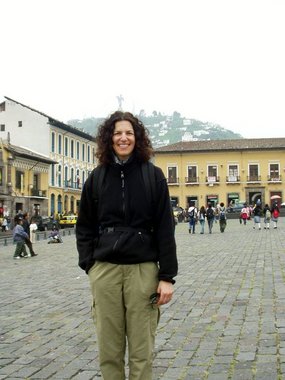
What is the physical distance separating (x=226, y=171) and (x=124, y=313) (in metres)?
62.8

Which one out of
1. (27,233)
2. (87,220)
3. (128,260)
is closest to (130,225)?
(128,260)

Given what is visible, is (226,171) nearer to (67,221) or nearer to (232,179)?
(232,179)

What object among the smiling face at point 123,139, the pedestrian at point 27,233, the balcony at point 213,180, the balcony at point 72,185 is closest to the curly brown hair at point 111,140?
the smiling face at point 123,139

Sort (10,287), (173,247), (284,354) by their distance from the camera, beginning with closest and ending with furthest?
(173,247)
(284,354)
(10,287)

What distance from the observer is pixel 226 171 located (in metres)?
65.0

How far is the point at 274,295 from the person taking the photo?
7793mm

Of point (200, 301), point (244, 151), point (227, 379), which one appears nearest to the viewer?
point (227, 379)

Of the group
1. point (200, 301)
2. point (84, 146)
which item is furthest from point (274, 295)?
point (84, 146)

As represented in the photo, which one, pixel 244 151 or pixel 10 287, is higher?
pixel 244 151

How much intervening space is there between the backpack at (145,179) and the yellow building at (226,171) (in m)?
60.9

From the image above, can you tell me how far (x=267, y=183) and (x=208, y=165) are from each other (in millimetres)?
7586

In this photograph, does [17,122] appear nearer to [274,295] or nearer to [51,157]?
[51,157]

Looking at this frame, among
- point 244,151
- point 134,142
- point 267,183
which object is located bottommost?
point 134,142

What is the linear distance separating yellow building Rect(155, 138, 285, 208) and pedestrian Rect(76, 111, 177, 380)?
200 feet
